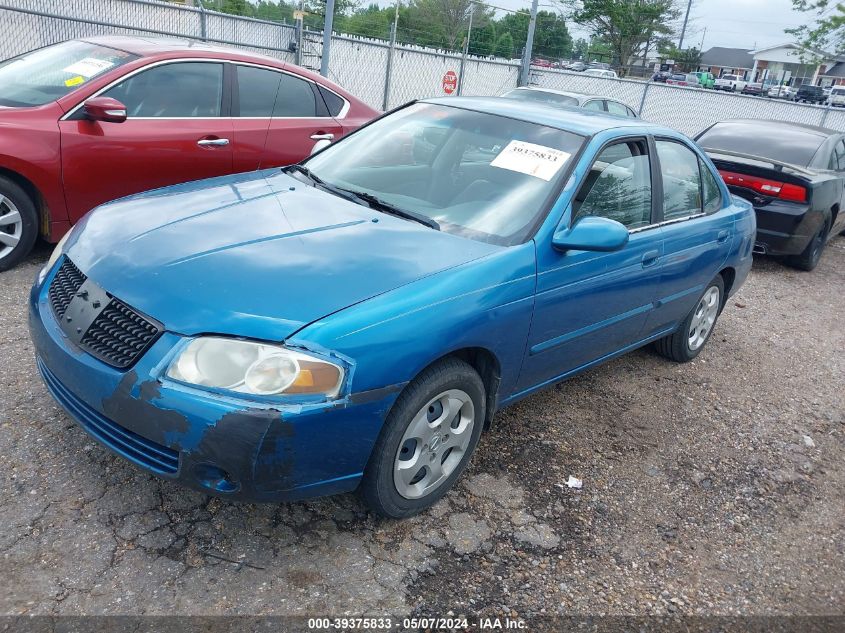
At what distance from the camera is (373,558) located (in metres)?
2.63

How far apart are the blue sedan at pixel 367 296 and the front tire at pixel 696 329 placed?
700 millimetres

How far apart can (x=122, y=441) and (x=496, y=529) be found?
1505mm

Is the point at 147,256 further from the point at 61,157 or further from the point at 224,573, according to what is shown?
the point at 61,157

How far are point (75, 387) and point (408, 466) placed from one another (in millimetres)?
1258

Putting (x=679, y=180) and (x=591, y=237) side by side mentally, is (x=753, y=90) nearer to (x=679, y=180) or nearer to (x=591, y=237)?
(x=679, y=180)

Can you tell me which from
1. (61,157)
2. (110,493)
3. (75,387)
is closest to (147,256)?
(75,387)

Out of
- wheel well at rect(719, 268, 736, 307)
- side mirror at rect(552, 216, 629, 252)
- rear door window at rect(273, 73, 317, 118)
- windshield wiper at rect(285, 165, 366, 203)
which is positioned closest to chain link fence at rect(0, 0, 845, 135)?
rear door window at rect(273, 73, 317, 118)

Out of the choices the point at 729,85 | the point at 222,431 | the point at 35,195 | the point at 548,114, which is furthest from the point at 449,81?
the point at 729,85

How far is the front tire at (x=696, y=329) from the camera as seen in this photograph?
187 inches

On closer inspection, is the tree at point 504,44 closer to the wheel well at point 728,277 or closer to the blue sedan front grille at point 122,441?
the wheel well at point 728,277

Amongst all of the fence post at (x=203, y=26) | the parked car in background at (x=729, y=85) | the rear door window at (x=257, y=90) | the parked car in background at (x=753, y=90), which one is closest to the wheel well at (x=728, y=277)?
the rear door window at (x=257, y=90)

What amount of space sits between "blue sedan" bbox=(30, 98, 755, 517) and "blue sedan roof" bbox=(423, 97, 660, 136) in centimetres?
2

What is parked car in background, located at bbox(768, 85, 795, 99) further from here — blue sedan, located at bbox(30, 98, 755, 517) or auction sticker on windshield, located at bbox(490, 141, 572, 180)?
auction sticker on windshield, located at bbox(490, 141, 572, 180)

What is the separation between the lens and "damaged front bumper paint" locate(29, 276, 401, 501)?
2.22m
